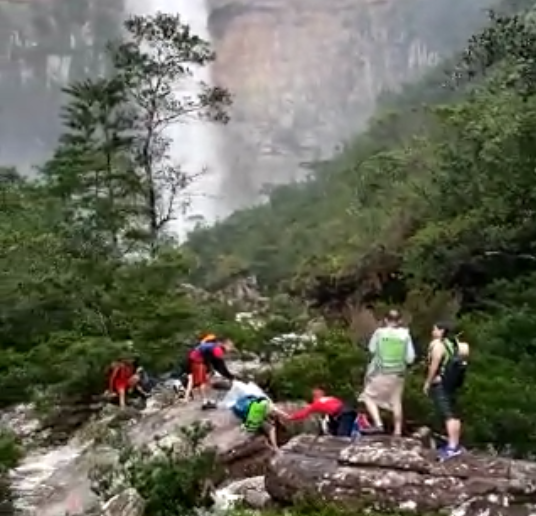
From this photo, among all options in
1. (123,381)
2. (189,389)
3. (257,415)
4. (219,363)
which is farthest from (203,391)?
(257,415)

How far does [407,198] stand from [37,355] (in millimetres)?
10750

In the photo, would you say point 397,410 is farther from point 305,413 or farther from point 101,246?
point 101,246

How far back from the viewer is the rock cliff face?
243 feet

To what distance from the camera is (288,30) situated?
7962 cm

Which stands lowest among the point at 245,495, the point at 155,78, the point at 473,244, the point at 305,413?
the point at 245,495

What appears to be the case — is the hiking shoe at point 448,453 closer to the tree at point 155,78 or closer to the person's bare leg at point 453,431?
the person's bare leg at point 453,431

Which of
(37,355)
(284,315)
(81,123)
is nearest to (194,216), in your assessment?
(81,123)

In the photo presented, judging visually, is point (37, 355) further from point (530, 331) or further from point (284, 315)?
point (530, 331)

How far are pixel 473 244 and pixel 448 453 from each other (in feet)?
29.8

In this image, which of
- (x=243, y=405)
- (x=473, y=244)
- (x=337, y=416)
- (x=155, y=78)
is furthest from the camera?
(x=155, y=78)

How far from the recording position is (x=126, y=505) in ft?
22.1

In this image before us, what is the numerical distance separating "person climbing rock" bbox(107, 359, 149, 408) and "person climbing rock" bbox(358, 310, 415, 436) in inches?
195

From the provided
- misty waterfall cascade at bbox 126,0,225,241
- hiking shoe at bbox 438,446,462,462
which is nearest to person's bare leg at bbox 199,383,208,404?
hiking shoe at bbox 438,446,462,462

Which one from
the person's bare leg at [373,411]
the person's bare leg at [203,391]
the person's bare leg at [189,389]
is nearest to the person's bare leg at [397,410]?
the person's bare leg at [373,411]
